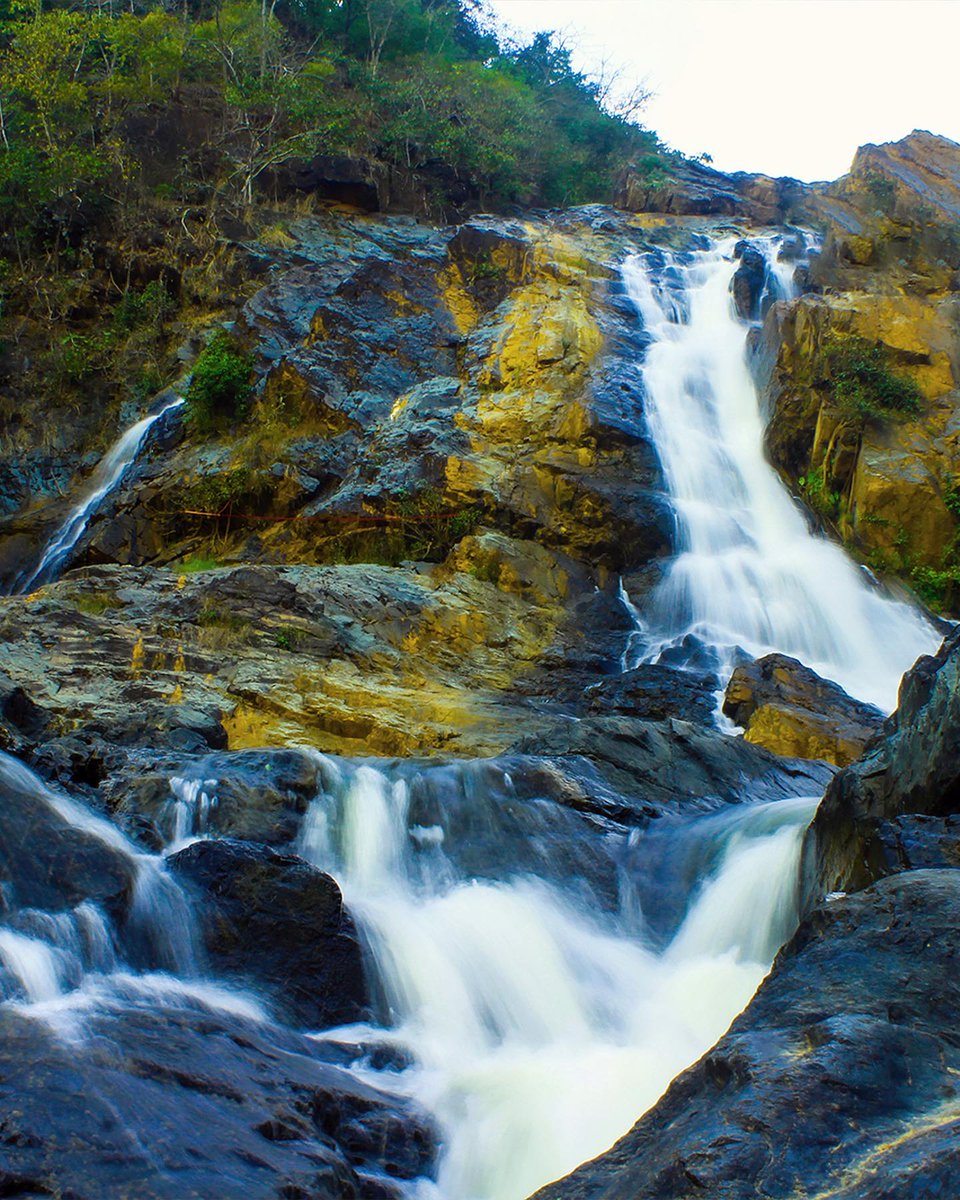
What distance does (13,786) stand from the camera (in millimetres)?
6422

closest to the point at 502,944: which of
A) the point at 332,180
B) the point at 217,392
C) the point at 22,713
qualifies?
the point at 22,713

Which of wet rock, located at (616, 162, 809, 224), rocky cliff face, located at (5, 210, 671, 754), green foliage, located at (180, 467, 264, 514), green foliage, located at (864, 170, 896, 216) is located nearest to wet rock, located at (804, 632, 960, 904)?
rocky cliff face, located at (5, 210, 671, 754)

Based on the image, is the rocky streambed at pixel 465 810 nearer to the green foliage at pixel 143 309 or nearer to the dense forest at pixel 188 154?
the green foliage at pixel 143 309

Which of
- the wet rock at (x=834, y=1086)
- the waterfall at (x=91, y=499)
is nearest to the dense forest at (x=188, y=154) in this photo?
the waterfall at (x=91, y=499)

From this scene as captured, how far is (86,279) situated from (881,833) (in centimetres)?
2351

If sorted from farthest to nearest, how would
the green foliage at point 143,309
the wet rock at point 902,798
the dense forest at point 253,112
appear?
the dense forest at point 253,112
the green foliage at point 143,309
the wet rock at point 902,798

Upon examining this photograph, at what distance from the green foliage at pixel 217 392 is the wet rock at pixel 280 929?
1406 cm

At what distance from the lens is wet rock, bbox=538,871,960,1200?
3.09 m

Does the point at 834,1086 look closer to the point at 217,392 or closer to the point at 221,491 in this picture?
the point at 221,491

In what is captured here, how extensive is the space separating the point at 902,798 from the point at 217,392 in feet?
52.2

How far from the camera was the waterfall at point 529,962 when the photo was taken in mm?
5188

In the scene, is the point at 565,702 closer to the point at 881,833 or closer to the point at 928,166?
the point at 881,833

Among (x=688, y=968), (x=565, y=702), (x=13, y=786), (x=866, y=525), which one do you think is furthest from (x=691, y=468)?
(x=13, y=786)

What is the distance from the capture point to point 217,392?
19172mm
